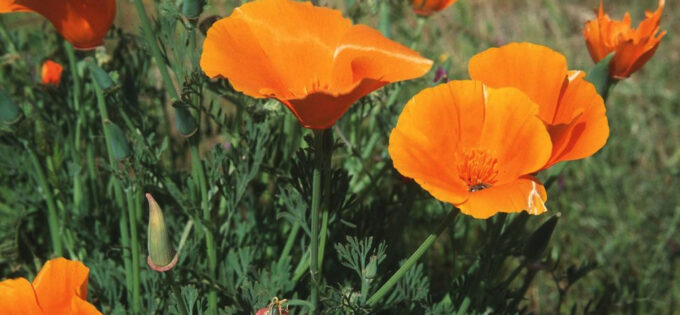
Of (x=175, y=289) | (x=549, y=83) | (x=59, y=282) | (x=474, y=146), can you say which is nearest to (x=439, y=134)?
(x=474, y=146)

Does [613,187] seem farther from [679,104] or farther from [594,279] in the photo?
[679,104]

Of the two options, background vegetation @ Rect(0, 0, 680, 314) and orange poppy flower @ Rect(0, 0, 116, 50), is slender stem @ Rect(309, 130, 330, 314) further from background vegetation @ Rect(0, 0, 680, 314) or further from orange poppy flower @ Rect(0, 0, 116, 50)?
orange poppy flower @ Rect(0, 0, 116, 50)

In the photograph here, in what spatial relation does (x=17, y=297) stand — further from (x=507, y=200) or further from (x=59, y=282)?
(x=507, y=200)

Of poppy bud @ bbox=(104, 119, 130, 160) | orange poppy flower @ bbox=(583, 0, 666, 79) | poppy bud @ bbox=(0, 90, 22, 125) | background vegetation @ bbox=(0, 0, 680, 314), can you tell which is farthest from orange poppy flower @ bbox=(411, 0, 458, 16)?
poppy bud @ bbox=(0, 90, 22, 125)

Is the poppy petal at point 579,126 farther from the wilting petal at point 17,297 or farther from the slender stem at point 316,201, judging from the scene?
the wilting petal at point 17,297

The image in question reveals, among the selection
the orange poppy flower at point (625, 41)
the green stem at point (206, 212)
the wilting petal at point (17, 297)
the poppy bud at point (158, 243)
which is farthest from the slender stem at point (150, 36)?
the orange poppy flower at point (625, 41)

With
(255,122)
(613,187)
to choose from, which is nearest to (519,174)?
(255,122)
